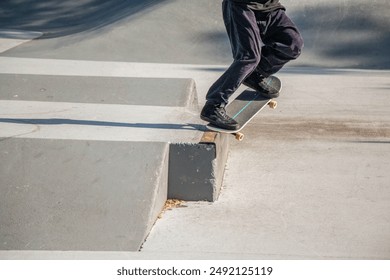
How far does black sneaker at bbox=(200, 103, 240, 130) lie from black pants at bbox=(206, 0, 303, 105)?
0.05 metres

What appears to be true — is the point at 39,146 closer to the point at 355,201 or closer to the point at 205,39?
the point at 355,201

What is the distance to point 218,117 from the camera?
19.2 feet

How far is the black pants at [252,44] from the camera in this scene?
18.9 ft

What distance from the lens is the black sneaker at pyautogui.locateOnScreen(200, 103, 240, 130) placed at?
5.82m

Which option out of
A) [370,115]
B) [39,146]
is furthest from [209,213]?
[370,115]

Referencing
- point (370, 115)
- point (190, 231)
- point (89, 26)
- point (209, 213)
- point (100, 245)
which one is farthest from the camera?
point (89, 26)

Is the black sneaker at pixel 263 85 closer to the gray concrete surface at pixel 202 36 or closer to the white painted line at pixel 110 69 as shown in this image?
the white painted line at pixel 110 69

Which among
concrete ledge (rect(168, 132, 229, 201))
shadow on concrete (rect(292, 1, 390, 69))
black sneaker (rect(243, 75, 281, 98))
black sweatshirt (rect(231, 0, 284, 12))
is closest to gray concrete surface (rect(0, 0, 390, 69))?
shadow on concrete (rect(292, 1, 390, 69))

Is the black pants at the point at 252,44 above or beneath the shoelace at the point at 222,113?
above

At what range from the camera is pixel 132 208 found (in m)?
4.87

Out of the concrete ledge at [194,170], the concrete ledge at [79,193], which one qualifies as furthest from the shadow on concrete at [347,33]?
the concrete ledge at [79,193]

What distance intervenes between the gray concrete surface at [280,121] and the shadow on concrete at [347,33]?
0.06 feet

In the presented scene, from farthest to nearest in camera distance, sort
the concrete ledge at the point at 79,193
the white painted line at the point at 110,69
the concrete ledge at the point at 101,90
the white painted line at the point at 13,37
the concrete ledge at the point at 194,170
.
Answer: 1. the white painted line at the point at 13,37
2. the white painted line at the point at 110,69
3. the concrete ledge at the point at 101,90
4. the concrete ledge at the point at 194,170
5. the concrete ledge at the point at 79,193

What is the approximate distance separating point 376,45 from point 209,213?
23.4ft
